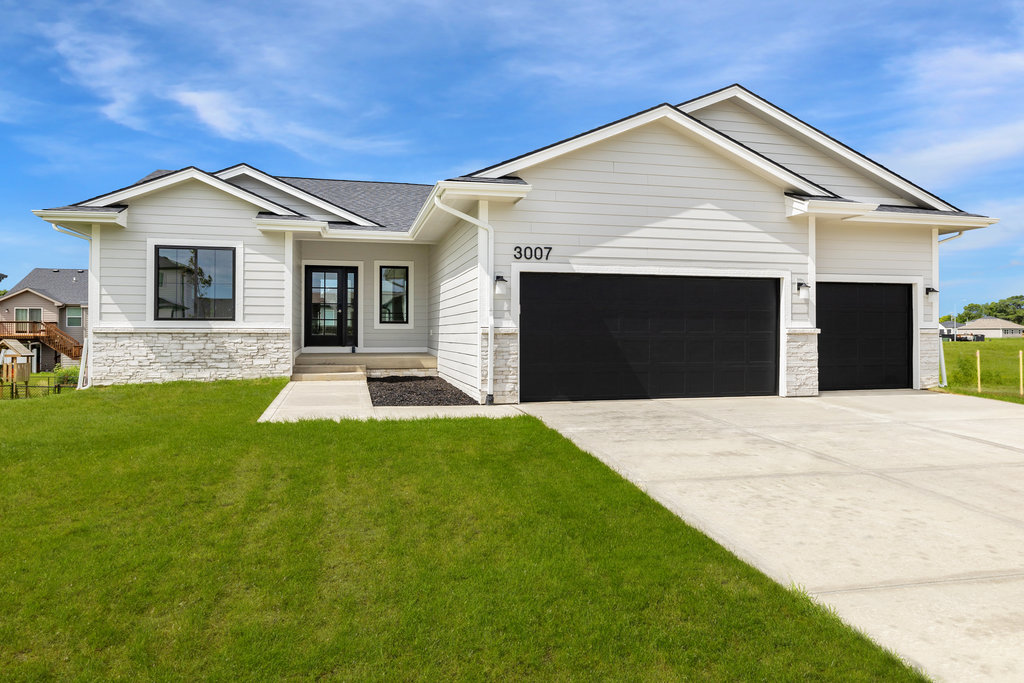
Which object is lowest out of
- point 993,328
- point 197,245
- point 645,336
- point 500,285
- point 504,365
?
point 504,365

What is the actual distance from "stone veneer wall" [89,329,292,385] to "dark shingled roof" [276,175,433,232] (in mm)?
3234

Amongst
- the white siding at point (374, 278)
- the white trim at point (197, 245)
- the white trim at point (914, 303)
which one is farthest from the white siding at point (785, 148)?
the white trim at point (197, 245)

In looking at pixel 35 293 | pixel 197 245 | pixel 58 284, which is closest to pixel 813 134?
pixel 197 245

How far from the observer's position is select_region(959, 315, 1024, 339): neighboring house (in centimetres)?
8794

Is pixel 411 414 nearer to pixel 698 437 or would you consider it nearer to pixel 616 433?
pixel 616 433

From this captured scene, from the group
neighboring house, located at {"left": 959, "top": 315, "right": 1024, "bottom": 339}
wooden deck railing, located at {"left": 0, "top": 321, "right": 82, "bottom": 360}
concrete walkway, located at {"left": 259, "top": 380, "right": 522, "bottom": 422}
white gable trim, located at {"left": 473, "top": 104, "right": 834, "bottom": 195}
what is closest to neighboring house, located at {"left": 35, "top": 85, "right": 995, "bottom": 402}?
white gable trim, located at {"left": 473, "top": 104, "right": 834, "bottom": 195}

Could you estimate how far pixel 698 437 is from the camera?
702 centimetres

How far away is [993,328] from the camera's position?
89500 millimetres

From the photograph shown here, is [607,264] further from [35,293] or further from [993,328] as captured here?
[993,328]

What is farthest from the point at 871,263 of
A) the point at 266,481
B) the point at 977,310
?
the point at 977,310

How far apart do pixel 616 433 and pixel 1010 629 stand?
4.55 meters

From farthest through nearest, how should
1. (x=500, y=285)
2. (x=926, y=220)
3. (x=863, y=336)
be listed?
(x=863, y=336) < (x=926, y=220) < (x=500, y=285)

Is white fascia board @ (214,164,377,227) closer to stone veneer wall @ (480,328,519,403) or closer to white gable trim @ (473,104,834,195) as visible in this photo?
white gable trim @ (473,104,834,195)

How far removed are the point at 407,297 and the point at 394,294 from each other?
1.09 feet
